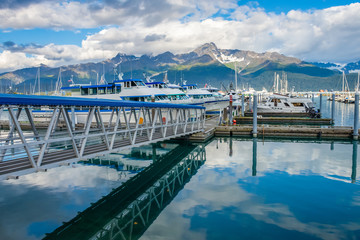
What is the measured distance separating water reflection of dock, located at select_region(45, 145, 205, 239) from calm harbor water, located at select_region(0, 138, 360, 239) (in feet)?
0.71

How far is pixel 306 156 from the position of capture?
76.8 feet

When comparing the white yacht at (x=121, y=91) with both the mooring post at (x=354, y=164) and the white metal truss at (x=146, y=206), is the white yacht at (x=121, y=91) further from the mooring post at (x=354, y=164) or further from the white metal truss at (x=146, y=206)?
the mooring post at (x=354, y=164)

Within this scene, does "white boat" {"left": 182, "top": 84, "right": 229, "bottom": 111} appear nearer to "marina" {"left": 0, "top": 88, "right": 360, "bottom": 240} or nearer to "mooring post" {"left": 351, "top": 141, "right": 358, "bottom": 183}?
"mooring post" {"left": 351, "top": 141, "right": 358, "bottom": 183}

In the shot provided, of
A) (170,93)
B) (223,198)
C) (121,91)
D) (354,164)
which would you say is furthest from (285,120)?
(223,198)

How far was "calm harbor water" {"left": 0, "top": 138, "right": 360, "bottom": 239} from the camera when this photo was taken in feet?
35.1

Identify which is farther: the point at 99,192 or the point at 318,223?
the point at 99,192

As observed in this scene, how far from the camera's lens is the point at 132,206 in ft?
43.5

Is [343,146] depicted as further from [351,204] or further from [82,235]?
[82,235]

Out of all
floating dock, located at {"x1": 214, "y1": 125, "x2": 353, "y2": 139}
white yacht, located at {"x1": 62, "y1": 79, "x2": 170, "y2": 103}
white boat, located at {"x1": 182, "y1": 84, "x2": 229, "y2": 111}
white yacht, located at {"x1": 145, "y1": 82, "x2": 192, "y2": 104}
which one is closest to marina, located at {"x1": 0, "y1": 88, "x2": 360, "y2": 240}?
floating dock, located at {"x1": 214, "y1": 125, "x2": 353, "y2": 139}

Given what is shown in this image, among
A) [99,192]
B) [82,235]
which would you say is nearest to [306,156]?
[99,192]

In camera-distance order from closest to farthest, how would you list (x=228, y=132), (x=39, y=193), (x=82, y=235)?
1. (x=82, y=235)
2. (x=39, y=193)
3. (x=228, y=132)

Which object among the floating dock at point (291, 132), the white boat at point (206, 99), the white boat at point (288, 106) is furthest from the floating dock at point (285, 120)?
the floating dock at point (291, 132)

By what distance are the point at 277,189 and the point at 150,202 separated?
7.10 metres

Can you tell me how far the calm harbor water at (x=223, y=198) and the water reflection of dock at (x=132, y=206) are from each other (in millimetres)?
215
